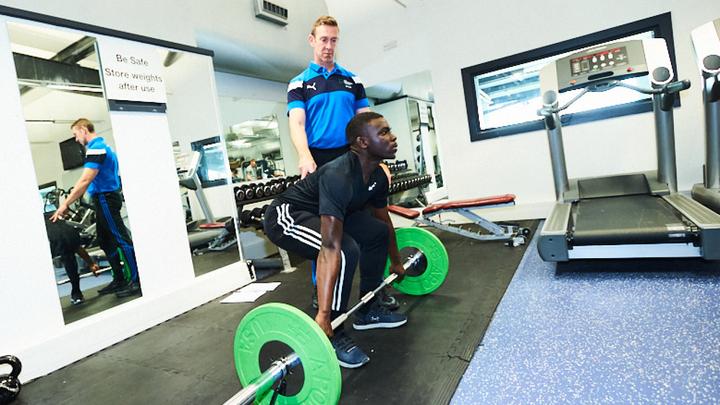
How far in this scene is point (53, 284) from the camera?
2.31 m

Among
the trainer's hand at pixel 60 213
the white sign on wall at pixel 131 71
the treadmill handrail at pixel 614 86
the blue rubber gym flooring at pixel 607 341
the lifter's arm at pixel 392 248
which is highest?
the white sign on wall at pixel 131 71

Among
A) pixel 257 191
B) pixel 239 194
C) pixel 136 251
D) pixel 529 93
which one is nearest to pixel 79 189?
pixel 136 251

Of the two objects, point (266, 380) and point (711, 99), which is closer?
point (266, 380)

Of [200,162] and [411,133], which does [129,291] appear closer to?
[200,162]

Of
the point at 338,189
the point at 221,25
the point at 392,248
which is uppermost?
the point at 221,25

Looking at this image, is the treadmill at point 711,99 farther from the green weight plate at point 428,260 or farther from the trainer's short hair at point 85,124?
the trainer's short hair at point 85,124

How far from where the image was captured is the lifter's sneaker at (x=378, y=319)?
6.70 feet

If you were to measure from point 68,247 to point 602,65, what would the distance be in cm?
404

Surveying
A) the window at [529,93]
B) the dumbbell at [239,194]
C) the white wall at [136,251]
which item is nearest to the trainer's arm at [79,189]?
the white wall at [136,251]

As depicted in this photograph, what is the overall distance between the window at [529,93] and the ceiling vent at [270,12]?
2.23 metres

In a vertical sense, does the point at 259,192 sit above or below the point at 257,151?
below

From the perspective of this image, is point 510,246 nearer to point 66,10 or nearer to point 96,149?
point 96,149

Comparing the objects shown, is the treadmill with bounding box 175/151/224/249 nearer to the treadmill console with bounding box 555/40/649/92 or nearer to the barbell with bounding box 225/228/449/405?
the barbell with bounding box 225/228/449/405

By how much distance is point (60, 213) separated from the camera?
2.44 meters
